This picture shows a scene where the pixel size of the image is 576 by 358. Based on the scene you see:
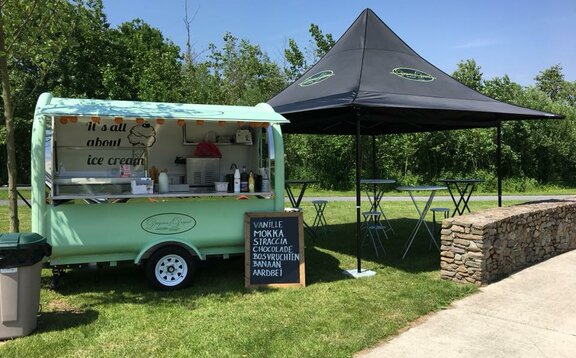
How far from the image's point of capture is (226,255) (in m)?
5.93

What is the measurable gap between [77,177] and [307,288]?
3.21 m

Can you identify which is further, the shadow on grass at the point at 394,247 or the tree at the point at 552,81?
the tree at the point at 552,81

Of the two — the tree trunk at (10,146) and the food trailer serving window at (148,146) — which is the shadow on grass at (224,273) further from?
the food trailer serving window at (148,146)

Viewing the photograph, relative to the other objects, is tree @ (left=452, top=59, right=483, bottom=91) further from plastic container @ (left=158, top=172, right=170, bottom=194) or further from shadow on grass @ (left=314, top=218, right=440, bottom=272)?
plastic container @ (left=158, top=172, right=170, bottom=194)

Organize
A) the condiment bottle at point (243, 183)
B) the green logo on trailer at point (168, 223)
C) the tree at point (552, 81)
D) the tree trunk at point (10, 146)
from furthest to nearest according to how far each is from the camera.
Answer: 1. the tree at point (552, 81)
2. the condiment bottle at point (243, 183)
3. the tree trunk at point (10, 146)
4. the green logo on trailer at point (168, 223)

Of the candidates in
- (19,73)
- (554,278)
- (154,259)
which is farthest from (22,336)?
(19,73)

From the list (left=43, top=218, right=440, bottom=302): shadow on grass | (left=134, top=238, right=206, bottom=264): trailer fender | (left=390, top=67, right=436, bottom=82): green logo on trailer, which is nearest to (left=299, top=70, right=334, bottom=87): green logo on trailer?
(left=390, top=67, right=436, bottom=82): green logo on trailer

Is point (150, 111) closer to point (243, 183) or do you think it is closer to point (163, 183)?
point (163, 183)

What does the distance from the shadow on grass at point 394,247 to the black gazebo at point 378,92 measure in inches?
43.2

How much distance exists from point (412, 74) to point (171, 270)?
4.62m

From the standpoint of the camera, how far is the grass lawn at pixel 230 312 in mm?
3986

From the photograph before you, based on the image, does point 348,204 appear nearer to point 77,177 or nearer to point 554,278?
point 554,278

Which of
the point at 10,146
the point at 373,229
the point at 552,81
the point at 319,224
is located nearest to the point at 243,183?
the point at 10,146

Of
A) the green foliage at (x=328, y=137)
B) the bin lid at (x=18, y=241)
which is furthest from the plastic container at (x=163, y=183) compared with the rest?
the green foliage at (x=328, y=137)
